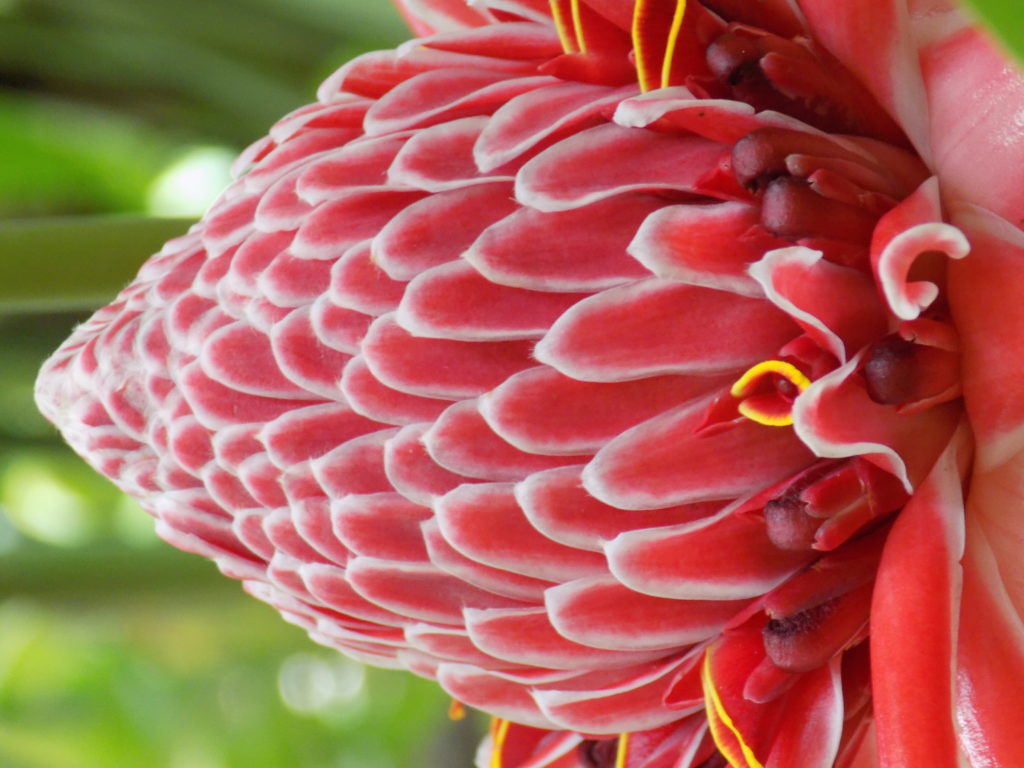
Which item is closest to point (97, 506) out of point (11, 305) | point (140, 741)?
point (140, 741)

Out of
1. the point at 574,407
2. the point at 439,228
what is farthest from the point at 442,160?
the point at 574,407

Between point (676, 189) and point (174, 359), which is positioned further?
point (174, 359)

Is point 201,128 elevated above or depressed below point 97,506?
above

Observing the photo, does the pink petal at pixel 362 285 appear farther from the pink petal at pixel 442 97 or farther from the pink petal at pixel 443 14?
the pink petal at pixel 443 14

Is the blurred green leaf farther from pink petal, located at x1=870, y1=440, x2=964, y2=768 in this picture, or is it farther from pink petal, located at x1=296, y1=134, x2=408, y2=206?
pink petal, located at x1=296, y1=134, x2=408, y2=206

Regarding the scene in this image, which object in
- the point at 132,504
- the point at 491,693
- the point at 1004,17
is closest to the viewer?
the point at 1004,17

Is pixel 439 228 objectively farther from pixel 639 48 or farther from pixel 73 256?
pixel 73 256

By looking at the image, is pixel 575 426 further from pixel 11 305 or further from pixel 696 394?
pixel 11 305
